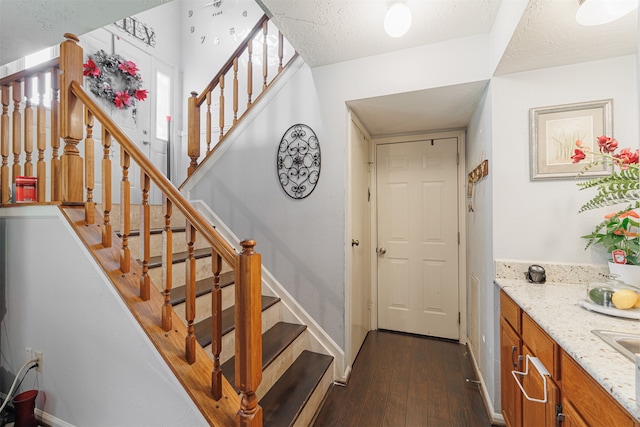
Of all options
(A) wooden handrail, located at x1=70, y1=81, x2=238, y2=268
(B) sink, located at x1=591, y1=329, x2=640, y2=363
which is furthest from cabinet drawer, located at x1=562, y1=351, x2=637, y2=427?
(A) wooden handrail, located at x1=70, y1=81, x2=238, y2=268

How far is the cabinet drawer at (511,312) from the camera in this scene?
131 cm

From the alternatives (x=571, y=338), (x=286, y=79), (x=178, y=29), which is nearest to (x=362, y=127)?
(x=286, y=79)

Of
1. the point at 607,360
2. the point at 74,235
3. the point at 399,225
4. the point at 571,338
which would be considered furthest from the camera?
the point at 399,225

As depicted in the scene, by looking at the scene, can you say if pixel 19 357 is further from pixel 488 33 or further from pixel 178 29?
pixel 178 29

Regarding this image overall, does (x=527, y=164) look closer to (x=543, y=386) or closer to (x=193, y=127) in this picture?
(x=543, y=386)

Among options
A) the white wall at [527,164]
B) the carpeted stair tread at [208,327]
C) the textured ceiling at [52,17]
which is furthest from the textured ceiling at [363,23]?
the carpeted stair tread at [208,327]

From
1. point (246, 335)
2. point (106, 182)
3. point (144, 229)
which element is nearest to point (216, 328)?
point (246, 335)

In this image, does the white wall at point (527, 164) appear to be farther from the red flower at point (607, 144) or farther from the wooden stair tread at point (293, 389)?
the wooden stair tread at point (293, 389)

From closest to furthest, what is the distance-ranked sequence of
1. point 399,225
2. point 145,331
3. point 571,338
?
point 571,338
point 145,331
point 399,225

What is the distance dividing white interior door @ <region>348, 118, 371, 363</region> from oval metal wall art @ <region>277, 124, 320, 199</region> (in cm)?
30

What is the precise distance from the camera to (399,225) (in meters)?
2.94

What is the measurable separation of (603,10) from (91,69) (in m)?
4.02

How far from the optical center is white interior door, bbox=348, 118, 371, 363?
2.25 m

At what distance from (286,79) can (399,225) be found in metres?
1.84
